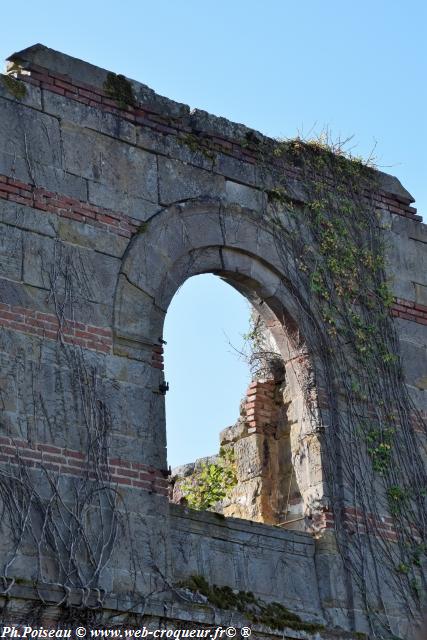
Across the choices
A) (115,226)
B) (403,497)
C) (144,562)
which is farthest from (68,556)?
(403,497)

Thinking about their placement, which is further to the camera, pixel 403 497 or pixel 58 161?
pixel 403 497

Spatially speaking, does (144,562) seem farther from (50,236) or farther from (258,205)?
(258,205)

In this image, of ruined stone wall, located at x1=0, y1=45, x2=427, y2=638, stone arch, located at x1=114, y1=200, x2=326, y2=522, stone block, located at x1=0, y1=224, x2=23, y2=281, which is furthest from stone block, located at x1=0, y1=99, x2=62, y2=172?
stone arch, located at x1=114, y1=200, x2=326, y2=522

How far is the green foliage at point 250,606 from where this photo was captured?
898 cm

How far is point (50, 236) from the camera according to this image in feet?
29.8

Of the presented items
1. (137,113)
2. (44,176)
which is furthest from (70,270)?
(137,113)

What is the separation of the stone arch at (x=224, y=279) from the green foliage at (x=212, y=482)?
2.74 ft

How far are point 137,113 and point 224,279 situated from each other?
1.54 metres

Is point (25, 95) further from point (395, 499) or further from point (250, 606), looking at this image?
point (395, 499)

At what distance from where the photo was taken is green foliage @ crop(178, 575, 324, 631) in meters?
8.98

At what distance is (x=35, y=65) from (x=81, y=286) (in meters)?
1.72

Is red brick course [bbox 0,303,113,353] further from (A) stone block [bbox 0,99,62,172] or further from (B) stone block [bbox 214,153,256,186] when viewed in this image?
(B) stone block [bbox 214,153,256,186]

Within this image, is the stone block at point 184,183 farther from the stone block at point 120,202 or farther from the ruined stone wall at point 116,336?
the stone block at point 120,202

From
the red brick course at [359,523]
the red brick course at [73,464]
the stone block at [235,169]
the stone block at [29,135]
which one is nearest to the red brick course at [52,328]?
the red brick course at [73,464]
